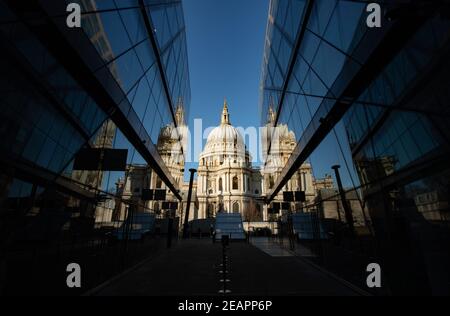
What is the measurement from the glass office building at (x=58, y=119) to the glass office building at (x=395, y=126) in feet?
19.3

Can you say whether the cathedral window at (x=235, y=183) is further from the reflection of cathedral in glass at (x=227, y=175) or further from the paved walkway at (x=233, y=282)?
the paved walkway at (x=233, y=282)

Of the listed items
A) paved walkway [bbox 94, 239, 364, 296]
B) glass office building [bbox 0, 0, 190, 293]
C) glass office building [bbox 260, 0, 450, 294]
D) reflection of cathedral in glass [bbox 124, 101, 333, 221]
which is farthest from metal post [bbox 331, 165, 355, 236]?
reflection of cathedral in glass [bbox 124, 101, 333, 221]

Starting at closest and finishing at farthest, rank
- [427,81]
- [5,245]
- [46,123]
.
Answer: [5,245]
[427,81]
[46,123]

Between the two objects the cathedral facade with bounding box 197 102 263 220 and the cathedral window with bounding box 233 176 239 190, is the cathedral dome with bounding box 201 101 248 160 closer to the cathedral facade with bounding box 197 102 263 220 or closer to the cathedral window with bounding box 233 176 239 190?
the cathedral facade with bounding box 197 102 263 220

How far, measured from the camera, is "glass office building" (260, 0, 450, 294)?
3561mm

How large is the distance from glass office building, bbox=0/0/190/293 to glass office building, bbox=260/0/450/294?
19.3ft

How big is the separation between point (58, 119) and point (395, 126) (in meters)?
7.19

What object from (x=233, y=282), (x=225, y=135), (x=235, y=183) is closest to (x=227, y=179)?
(x=235, y=183)

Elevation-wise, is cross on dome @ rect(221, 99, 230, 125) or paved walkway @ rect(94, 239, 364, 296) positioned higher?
cross on dome @ rect(221, 99, 230, 125)

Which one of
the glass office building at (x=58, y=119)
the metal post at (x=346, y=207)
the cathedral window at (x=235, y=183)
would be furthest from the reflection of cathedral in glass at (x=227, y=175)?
the glass office building at (x=58, y=119)
